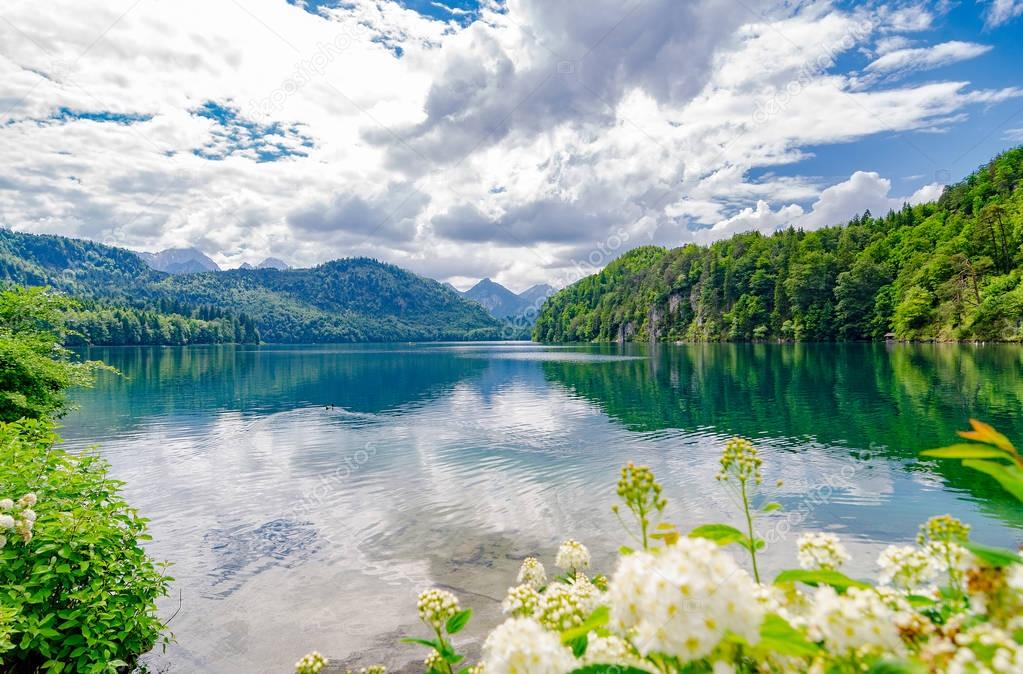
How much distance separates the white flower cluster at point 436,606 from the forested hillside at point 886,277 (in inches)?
4737

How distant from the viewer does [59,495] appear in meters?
9.54

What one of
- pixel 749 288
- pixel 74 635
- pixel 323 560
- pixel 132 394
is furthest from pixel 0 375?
pixel 749 288

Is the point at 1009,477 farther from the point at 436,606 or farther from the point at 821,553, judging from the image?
the point at 436,606

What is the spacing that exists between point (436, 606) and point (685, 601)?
9.37 ft

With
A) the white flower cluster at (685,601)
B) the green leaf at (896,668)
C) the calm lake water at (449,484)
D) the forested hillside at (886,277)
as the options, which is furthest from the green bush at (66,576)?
the forested hillside at (886,277)

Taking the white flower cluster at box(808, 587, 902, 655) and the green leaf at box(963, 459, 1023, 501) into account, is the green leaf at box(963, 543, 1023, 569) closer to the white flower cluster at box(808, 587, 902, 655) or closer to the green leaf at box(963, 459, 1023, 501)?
the green leaf at box(963, 459, 1023, 501)

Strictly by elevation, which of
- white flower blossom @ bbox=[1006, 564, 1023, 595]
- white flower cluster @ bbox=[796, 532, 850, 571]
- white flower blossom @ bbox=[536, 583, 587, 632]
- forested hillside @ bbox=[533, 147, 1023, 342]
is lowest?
white flower blossom @ bbox=[536, 583, 587, 632]

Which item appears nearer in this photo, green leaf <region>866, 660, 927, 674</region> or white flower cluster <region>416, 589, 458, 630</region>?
green leaf <region>866, 660, 927, 674</region>

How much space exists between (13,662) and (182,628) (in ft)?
17.4

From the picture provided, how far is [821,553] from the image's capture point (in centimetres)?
336

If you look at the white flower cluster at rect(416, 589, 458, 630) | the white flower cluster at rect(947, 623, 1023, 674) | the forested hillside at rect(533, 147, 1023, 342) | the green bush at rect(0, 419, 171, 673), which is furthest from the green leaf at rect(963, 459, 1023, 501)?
the forested hillside at rect(533, 147, 1023, 342)

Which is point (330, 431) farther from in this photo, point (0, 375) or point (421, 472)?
point (0, 375)

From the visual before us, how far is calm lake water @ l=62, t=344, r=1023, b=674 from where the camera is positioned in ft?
47.0

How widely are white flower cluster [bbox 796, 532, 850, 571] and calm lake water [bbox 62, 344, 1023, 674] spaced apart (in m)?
10.9
